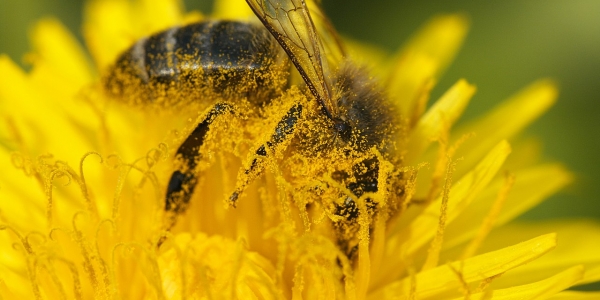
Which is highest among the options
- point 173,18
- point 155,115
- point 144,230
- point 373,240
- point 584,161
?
point 173,18

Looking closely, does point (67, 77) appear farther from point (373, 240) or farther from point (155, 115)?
point (373, 240)

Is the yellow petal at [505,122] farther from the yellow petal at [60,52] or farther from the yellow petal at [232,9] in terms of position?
the yellow petal at [60,52]

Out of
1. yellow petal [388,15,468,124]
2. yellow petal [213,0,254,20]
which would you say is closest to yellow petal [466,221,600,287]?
yellow petal [388,15,468,124]

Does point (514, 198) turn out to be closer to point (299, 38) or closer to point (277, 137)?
point (277, 137)

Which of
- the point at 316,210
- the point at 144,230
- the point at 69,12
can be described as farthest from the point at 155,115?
the point at 69,12

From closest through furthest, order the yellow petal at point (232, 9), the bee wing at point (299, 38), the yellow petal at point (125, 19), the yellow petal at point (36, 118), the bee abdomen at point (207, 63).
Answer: the bee wing at point (299, 38) → the bee abdomen at point (207, 63) → the yellow petal at point (36, 118) → the yellow petal at point (125, 19) → the yellow petal at point (232, 9)

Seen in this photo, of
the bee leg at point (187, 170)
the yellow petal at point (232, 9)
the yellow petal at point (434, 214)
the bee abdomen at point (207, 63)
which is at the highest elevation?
the yellow petal at point (232, 9)

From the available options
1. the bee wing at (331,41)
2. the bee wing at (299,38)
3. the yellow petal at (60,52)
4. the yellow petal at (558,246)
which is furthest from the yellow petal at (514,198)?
the yellow petal at (60,52)
